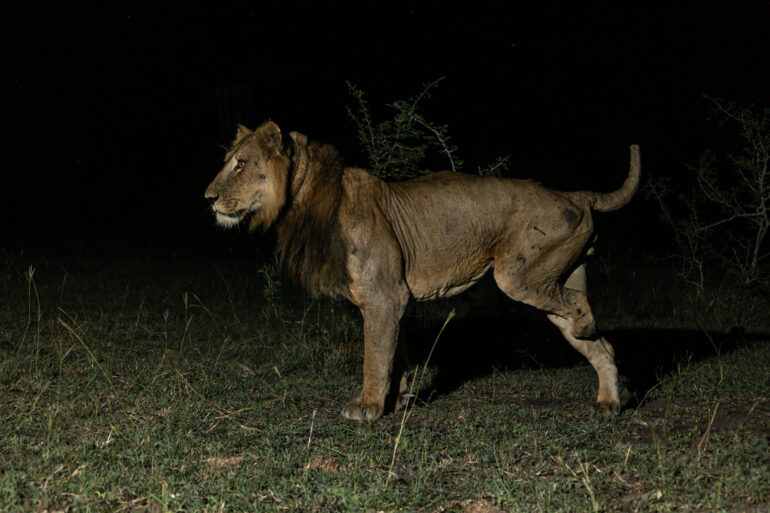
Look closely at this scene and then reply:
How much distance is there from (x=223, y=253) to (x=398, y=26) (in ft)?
18.0

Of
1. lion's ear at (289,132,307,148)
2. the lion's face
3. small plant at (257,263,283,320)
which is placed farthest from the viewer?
small plant at (257,263,283,320)

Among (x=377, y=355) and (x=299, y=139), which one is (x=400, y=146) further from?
(x=377, y=355)

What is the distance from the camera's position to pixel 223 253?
1474cm

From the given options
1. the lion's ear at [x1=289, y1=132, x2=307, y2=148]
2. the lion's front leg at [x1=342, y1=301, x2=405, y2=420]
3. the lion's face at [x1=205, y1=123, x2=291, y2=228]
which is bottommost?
A: the lion's front leg at [x1=342, y1=301, x2=405, y2=420]

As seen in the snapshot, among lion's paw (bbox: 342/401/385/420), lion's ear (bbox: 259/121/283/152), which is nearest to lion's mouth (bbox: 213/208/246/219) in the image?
lion's ear (bbox: 259/121/283/152)

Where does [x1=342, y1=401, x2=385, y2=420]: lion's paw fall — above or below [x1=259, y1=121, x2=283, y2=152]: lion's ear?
below

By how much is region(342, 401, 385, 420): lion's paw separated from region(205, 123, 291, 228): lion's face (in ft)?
4.18

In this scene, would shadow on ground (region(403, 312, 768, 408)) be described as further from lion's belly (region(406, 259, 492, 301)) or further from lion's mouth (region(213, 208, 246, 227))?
lion's mouth (region(213, 208, 246, 227))

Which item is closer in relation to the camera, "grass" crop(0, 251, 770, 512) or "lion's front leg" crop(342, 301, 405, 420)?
"grass" crop(0, 251, 770, 512)

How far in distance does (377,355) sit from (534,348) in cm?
317

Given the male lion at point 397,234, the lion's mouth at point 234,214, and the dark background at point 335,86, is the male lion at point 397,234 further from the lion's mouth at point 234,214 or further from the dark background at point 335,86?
the dark background at point 335,86

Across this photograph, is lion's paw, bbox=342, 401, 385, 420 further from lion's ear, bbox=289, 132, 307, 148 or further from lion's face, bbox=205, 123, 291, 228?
lion's ear, bbox=289, 132, 307, 148

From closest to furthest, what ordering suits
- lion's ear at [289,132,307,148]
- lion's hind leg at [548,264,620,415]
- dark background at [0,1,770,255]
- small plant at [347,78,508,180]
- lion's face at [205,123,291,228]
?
lion's face at [205,123,291,228], lion's ear at [289,132,307,148], lion's hind leg at [548,264,620,415], small plant at [347,78,508,180], dark background at [0,1,770,255]

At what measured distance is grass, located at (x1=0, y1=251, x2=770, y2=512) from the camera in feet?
12.4
